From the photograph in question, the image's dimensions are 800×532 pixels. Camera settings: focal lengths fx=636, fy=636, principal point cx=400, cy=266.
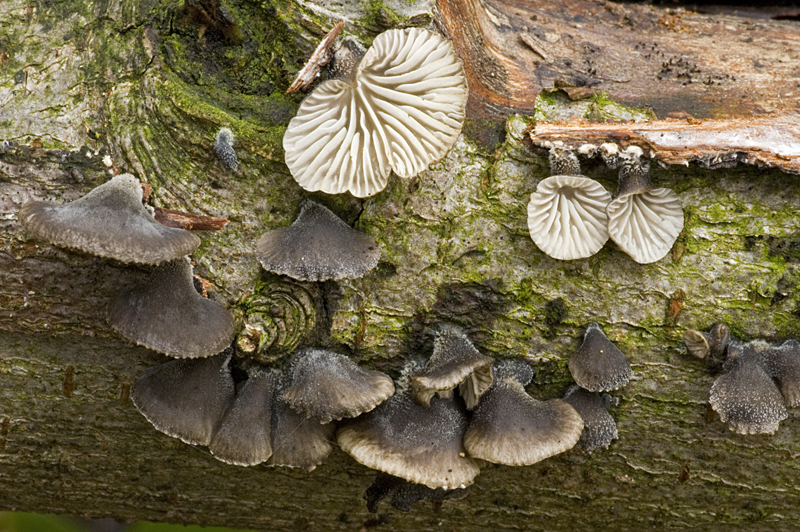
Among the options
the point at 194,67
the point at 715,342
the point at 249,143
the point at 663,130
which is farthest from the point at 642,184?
the point at 194,67

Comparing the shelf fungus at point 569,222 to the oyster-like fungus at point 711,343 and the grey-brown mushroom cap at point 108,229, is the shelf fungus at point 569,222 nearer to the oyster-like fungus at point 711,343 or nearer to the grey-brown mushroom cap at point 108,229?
the oyster-like fungus at point 711,343

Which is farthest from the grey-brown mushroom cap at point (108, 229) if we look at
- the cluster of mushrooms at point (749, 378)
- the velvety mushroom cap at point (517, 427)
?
the cluster of mushrooms at point (749, 378)

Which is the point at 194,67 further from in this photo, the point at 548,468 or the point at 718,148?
the point at 548,468

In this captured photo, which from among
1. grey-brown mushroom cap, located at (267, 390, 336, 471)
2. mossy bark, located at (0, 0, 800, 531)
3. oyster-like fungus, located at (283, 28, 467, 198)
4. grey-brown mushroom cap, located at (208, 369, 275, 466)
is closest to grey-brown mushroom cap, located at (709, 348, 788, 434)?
mossy bark, located at (0, 0, 800, 531)

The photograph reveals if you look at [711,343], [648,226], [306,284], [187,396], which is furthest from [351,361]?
[711,343]

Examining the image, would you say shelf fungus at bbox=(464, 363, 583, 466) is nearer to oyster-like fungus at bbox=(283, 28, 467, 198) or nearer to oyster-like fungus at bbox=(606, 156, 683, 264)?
oyster-like fungus at bbox=(606, 156, 683, 264)

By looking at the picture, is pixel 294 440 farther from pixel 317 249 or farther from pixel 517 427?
pixel 517 427
